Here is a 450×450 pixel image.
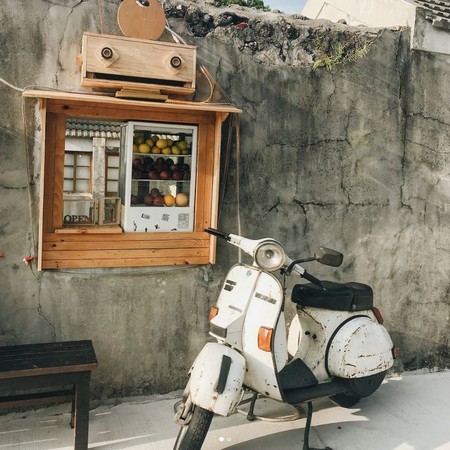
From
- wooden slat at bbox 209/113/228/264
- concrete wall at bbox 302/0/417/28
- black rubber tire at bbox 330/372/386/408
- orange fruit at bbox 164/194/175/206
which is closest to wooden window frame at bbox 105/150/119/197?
orange fruit at bbox 164/194/175/206

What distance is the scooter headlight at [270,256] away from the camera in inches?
142

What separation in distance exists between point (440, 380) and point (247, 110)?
3.32 meters

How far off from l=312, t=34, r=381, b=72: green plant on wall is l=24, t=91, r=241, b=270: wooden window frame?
1.26 metres

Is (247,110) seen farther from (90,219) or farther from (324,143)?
(90,219)

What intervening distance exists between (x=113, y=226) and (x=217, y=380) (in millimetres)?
1686

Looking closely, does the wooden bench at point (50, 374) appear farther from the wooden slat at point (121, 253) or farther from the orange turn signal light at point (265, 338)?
the orange turn signal light at point (265, 338)

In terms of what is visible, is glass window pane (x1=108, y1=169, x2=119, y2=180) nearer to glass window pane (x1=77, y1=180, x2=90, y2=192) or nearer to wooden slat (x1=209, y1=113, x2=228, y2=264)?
glass window pane (x1=77, y1=180, x2=90, y2=192)

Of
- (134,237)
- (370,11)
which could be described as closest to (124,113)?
(134,237)

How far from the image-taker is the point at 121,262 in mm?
4422

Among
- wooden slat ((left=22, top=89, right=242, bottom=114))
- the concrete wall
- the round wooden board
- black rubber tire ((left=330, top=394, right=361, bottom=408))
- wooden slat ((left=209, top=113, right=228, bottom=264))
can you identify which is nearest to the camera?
wooden slat ((left=22, top=89, right=242, bottom=114))

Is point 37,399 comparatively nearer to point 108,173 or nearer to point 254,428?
point 254,428

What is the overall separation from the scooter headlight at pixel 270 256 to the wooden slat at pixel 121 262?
1127 millimetres

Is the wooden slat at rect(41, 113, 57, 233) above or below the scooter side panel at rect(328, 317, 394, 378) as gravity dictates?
above

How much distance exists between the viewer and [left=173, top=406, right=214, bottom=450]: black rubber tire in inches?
132
